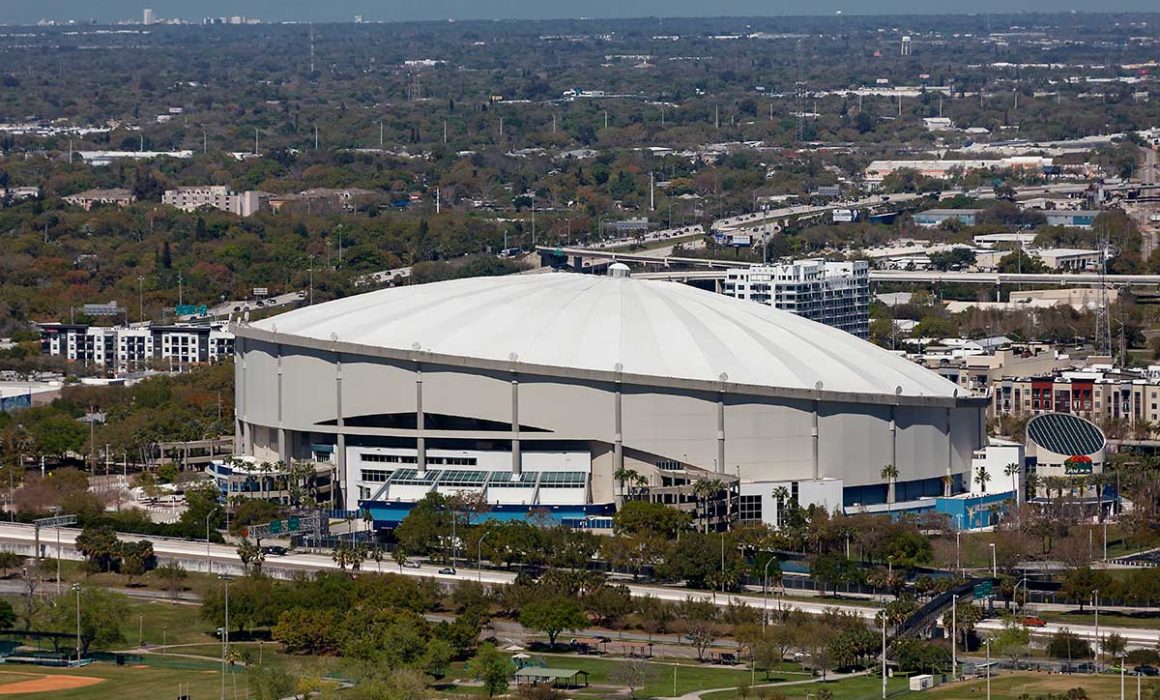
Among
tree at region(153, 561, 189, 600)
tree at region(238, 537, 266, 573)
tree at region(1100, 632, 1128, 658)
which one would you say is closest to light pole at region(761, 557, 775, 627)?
tree at region(1100, 632, 1128, 658)

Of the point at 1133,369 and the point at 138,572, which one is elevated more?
the point at 1133,369

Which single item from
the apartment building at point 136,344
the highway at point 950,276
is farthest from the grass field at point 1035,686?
the highway at point 950,276

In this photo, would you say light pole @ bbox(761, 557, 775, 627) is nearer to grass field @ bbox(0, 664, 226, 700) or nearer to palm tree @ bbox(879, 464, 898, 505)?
palm tree @ bbox(879, 464, 898, 505)

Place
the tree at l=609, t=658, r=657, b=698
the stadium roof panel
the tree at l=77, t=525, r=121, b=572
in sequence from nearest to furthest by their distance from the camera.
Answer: the tree at l=609, t=658, r=657, b=698
the tree at l=77, t=525, r=121, b=572
the stadium roof panel

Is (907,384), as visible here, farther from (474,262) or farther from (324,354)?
(474,262)

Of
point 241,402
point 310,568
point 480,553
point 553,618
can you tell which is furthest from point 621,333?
point 553,618

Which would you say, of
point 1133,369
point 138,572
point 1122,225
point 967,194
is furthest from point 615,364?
point 967,194

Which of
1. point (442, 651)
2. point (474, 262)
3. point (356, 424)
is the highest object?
point (474, 262)
